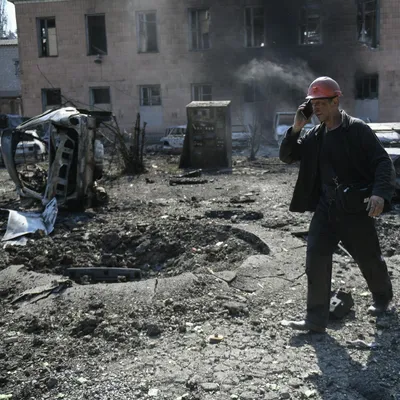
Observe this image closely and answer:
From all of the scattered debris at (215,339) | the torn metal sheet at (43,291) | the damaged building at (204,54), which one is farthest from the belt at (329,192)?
the damaged building at (204,54)

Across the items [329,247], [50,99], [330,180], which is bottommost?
[329,247]

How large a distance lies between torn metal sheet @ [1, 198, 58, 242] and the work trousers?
5.21 meters

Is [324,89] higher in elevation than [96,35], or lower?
lower

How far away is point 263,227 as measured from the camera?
27.3 ft

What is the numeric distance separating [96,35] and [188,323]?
2708 cm

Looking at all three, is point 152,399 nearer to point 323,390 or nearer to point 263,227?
point 323,390

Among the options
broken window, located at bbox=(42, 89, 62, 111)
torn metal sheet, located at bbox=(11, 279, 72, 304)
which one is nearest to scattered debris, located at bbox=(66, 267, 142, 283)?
torn metal sheet, located at bbox=(11, 279, 72, 304)

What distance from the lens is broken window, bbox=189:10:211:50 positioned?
1119 inches

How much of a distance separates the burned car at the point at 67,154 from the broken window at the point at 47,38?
21045 millimetres

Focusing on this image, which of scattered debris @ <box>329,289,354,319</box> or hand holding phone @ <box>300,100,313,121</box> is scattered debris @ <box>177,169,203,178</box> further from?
hand holding phone @ <box>300,100,313,121</box>

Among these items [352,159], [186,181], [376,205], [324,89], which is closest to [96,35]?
[186,181]

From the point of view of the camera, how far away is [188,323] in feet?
15.5

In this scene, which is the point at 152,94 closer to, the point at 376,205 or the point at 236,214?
the point at 236,214

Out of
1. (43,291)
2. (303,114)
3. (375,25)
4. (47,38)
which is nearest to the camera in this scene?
(303,114)
